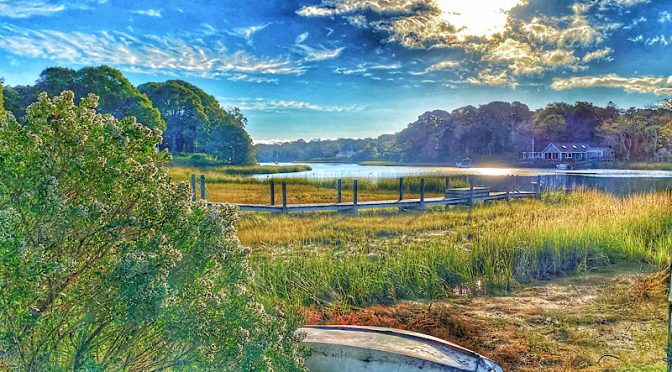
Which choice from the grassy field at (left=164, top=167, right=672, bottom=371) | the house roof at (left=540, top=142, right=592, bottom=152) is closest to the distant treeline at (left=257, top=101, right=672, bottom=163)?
the house roof at (left=540, top=142, right=592, bottom=152)

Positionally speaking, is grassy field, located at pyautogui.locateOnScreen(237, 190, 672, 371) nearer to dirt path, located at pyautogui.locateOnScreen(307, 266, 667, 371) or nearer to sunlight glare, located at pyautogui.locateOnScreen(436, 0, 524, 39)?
dirt path, located at pyautogui.locateOnScreen(307, 266, 667, 371)

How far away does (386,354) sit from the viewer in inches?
60.6

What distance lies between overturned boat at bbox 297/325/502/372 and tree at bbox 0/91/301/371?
0.59 meters

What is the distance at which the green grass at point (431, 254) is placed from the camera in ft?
11.4

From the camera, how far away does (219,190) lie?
13.2 meters

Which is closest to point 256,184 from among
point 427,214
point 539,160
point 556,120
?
point 427,214

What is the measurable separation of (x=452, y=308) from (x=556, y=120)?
101 feet

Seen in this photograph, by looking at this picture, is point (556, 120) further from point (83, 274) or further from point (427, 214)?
point (83, 274)

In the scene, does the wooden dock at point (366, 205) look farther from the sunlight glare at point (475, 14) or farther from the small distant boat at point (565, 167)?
the small distant boat at point (565, 167)

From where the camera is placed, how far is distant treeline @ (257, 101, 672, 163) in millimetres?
27062

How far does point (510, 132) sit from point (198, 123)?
23.6 metres

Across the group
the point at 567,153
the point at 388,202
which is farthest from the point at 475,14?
the point at 567,153

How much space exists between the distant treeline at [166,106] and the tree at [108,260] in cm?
487

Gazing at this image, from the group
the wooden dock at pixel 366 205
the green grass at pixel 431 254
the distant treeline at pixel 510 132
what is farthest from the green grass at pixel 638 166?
the green grass at pixel 431 254
